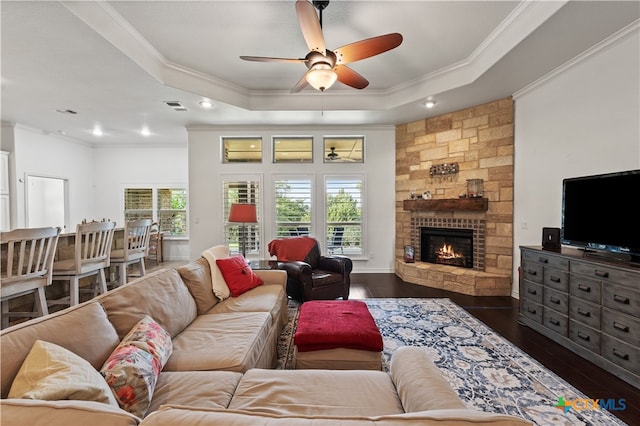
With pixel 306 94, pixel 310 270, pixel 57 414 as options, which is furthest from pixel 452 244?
pixel 57 414

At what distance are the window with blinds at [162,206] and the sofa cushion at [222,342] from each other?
18.0 ft

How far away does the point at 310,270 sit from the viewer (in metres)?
3.47

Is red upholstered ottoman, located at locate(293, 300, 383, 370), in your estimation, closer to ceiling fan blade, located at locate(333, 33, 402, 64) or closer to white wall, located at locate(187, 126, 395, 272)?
ceiling fan blade, located at locate(333, 33, 402, 64)

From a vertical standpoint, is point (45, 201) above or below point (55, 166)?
below

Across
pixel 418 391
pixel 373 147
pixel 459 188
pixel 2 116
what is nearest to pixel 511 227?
pixel 459 188

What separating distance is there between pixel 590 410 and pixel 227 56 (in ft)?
15.4

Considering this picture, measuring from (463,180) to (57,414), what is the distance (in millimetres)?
5067

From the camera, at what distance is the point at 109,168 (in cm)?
702

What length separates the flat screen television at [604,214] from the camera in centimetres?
230

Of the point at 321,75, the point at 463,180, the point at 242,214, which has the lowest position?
the point at 242,214

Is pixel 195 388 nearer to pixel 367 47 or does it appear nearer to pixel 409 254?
pixel 367 47

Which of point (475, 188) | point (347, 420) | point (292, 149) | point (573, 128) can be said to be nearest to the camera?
point (347, 420)

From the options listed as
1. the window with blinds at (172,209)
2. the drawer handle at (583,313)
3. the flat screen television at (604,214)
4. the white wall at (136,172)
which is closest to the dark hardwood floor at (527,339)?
the drawer handle at (583,313)

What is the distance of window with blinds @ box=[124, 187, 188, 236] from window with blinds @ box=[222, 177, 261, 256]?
2230 millimetres
